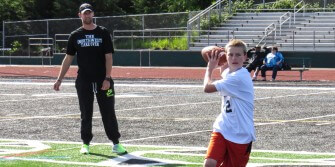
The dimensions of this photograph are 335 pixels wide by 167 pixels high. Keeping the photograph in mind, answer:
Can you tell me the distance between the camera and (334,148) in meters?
12.5

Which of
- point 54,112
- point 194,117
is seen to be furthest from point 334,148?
point 54,112

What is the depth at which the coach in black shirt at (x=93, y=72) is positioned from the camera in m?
11.9

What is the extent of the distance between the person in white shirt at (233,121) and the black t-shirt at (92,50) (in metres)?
3.78

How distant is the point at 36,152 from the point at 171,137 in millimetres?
2612


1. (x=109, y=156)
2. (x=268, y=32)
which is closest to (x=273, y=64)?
(x=268, y=32)

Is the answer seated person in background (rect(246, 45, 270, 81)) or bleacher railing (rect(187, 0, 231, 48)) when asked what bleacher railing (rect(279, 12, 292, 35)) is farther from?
seated person in background (rect(246, 45, 270, 81))

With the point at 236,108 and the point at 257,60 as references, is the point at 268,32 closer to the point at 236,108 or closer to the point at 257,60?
the point at 257,60

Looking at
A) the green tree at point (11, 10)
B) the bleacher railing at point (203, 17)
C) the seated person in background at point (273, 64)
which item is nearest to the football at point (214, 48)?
the seated person in background at point (273, 64)

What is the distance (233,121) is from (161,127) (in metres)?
A: 7.16

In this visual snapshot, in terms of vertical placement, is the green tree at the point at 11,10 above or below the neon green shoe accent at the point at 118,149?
above

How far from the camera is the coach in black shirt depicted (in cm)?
1194

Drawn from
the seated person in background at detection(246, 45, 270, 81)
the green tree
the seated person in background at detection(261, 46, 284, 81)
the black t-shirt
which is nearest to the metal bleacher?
the seated person in background at detection(246, 45, 270, 81)

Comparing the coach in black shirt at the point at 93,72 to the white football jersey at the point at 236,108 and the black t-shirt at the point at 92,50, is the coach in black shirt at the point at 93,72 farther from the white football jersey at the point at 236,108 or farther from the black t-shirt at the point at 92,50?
the white football jersey at the point at 236,108

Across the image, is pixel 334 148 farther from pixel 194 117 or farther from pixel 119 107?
pixel 119 107
